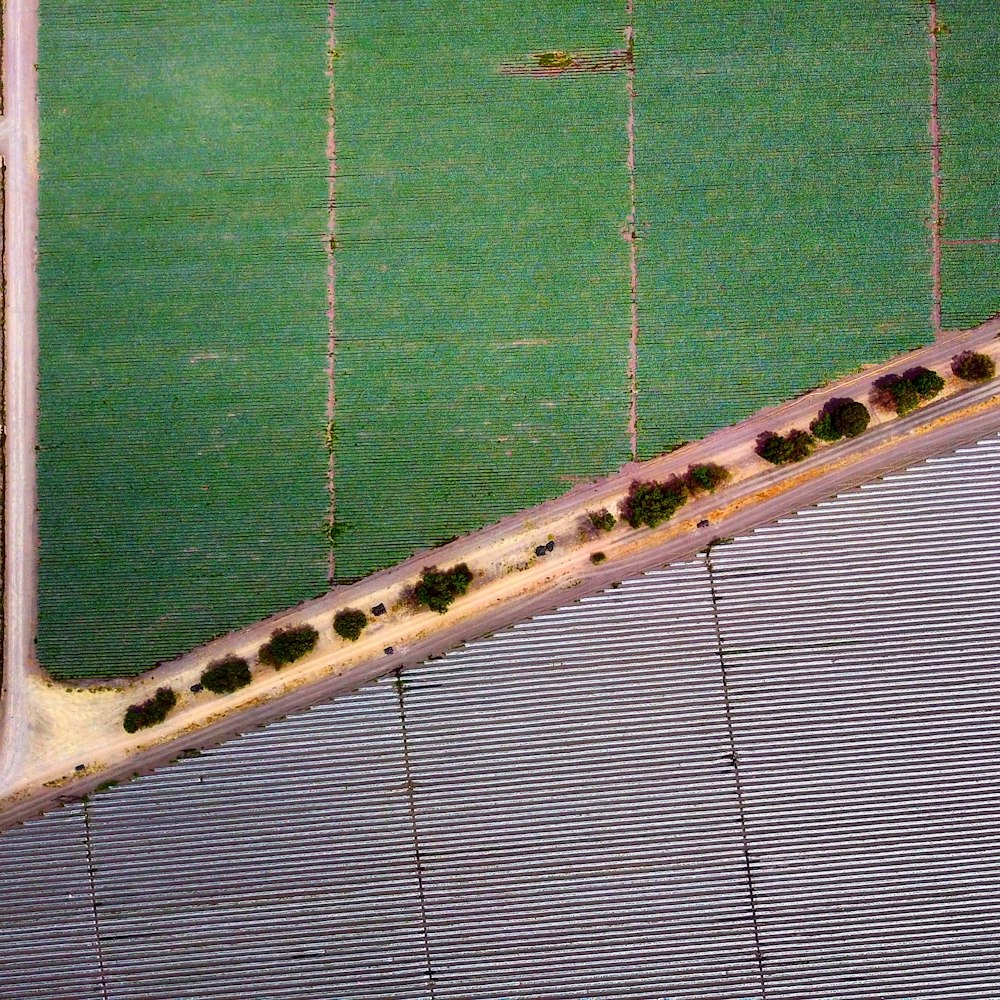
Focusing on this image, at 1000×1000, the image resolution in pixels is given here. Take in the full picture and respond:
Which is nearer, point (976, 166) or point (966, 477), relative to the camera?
point (966, 477)

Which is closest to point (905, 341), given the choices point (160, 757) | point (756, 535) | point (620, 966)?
point (756, 535)

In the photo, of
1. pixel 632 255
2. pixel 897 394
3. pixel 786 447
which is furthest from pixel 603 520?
pixel 897 394

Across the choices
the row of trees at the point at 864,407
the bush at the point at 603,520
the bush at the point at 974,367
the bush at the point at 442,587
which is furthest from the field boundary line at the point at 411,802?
the bush at the point at 974,367

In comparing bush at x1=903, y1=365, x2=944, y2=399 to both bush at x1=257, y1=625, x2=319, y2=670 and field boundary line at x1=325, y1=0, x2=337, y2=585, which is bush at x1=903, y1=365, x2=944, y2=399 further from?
bush at x1=257, y1=625, x2=319, y2=670

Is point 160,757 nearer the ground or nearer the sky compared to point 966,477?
nearer the ground

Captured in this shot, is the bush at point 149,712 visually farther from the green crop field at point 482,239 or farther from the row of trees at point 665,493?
the row of trees at point 665,493

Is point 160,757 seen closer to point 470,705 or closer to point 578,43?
point 470,705
